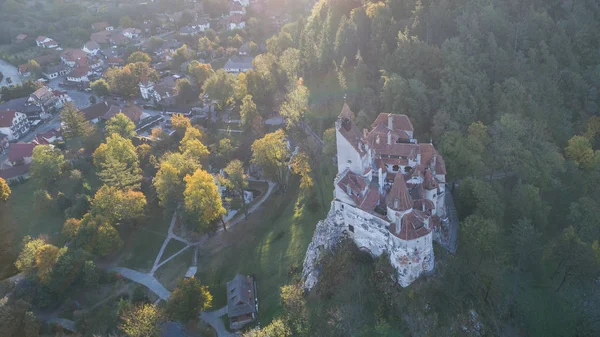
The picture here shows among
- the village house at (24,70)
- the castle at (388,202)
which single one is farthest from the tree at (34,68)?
the castle at (388,202)

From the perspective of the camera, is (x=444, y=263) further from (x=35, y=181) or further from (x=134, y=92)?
(x=134, y=92)

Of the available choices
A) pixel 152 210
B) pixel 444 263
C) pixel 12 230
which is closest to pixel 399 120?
pixel 444 263

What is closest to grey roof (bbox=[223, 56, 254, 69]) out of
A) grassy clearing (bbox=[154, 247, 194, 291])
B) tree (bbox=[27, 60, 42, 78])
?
tree (bbox=[27, 60, 42, 78])

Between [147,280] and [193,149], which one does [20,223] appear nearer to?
[147,280]

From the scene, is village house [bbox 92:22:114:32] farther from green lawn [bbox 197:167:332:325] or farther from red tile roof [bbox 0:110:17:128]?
green lawn [bbox 197:167:332:325]

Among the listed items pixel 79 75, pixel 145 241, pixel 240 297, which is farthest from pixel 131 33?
pixel 240 297

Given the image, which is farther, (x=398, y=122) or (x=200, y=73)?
(x=200, y=73)
